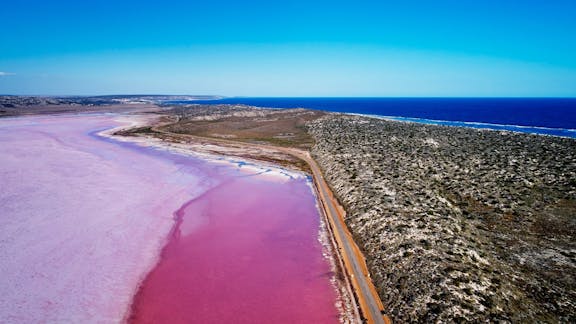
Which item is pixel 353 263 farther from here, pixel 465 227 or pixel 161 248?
pixel 161 248

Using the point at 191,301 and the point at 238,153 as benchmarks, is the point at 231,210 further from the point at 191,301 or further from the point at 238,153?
the point at 238,153

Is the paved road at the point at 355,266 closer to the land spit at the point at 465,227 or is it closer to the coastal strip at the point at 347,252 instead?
the coastal strip at the point at 347,252

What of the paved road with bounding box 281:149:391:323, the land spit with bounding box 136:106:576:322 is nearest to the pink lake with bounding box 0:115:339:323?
the paved road with bounding box 281:149:391:323

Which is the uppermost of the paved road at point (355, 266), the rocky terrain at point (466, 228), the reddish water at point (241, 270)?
the rocky terrain at point (466, 228)

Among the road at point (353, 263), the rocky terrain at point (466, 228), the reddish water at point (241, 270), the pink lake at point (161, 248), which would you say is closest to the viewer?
the rocky terrain at point (466, 228)

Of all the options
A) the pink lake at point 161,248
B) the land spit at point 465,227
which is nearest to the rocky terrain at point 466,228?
the land spit at point 465,227

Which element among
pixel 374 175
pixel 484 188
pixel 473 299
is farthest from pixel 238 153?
pixel 473 299
